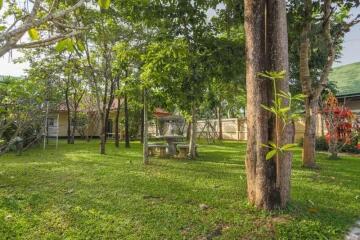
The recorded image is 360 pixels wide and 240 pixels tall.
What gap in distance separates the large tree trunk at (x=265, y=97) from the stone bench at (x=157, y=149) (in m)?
6.54

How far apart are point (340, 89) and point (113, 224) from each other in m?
15.6

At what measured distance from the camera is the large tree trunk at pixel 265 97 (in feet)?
13.5

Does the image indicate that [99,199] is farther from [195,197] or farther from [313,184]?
[313,184]

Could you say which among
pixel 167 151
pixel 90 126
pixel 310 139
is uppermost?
pixel 90 126

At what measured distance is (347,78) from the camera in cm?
1731

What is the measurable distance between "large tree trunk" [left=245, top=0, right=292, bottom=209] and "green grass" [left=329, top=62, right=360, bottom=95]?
12.6 metres

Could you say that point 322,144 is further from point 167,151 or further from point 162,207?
point 162,207

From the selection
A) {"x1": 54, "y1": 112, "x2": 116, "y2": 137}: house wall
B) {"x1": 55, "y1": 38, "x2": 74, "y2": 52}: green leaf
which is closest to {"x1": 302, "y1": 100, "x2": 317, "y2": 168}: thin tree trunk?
{"x1": 55, "y1": 38, "x2": 74, "y2": 52}: green leaf

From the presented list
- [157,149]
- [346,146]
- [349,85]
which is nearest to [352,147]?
[346,146]

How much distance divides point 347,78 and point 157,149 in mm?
12429

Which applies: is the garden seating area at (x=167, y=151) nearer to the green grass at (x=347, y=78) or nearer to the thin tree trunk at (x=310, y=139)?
the thin tree trunk at (x=310, y=139)

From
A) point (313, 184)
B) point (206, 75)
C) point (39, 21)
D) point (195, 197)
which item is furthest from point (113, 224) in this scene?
point (206, 75)

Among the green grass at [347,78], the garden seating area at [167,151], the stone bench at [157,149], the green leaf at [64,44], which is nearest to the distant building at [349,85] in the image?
the green grass at [347,78]

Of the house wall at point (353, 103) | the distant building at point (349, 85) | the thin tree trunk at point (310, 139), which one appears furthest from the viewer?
the house wall at point (353, 103)
